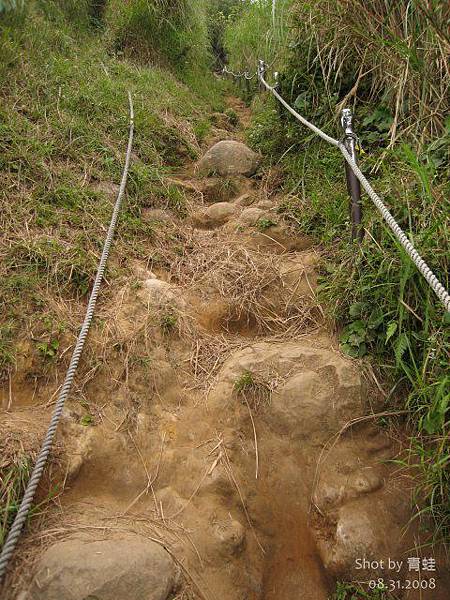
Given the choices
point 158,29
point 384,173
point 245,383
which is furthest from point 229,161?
point 158,29

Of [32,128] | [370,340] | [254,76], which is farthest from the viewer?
[254,76]

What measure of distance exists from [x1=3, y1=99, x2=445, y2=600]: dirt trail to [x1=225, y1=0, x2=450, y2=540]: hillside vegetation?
6.0 inches

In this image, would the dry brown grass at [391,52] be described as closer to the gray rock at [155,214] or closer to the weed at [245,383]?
the gray rock at [155,214]

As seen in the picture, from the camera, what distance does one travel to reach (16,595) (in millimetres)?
1188

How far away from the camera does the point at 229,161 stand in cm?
334

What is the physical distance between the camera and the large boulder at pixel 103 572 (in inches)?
46.1

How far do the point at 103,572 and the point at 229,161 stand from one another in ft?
9.09

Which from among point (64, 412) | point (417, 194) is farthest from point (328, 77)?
point (64, 412)

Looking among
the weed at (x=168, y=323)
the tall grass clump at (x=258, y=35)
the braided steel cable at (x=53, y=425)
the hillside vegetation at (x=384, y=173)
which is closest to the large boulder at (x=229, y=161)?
the hillside vegetation at (x=384, y=173)

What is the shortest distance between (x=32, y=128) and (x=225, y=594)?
2720mm

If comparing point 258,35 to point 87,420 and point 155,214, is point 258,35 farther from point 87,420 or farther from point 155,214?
point 87,420

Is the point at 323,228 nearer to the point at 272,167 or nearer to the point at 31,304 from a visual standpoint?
the point at 272,167

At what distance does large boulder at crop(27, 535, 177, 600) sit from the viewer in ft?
3.84

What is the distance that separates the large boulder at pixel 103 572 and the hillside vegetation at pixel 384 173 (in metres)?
0.80
